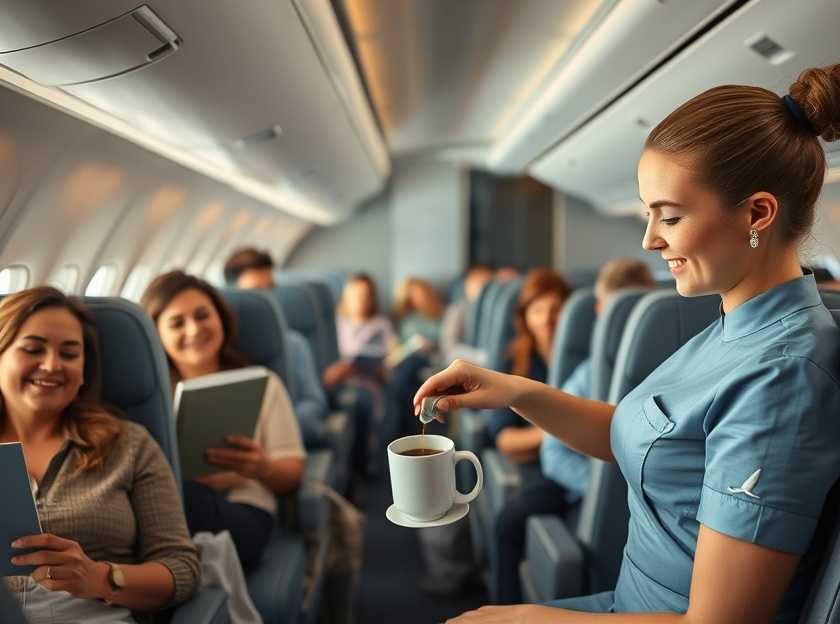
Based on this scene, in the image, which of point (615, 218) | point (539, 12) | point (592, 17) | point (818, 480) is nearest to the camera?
point (818, 480)

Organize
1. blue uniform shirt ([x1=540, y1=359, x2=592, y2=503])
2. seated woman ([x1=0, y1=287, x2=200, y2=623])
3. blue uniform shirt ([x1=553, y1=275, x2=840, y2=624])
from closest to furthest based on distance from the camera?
blue uniform shirt ([x1=553, y1=275, x2=840, y2=624])
seated woman ([x1=0, y1=287, x2=200, y2=623])
blue uniform shirt ([x1=540, y1=359, x2=592, y2=503])

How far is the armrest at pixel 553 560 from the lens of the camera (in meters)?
1.74

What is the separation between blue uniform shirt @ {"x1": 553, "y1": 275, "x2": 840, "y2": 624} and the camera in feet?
2.85

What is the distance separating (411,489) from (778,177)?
0.69 metres

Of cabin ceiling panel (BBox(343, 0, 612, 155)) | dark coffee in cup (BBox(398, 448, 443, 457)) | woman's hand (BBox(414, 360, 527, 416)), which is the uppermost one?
cabin ceiling panel (BBox(343, 0, 612, 155))

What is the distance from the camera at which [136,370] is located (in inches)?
62.2

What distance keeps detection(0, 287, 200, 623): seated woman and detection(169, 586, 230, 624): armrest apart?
31 millimetres

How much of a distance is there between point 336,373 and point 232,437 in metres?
Answer: 2.56

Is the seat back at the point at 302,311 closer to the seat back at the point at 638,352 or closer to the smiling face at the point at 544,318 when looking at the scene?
the smiling face at the point at 544,318

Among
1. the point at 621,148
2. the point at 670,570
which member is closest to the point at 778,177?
the point at 670,570

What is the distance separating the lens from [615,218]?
25.7ft

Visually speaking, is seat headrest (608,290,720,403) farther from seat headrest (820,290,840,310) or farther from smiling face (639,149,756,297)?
smiling face (639,149,756,297)

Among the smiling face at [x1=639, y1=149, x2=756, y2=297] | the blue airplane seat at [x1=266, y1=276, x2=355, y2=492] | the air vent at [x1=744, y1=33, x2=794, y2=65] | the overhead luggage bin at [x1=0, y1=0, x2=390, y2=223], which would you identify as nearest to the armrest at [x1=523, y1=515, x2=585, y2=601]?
the smiling face at [x1=639, y1=149, x2=756, y2=297]

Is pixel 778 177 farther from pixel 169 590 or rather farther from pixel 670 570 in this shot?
pixel 169 590
